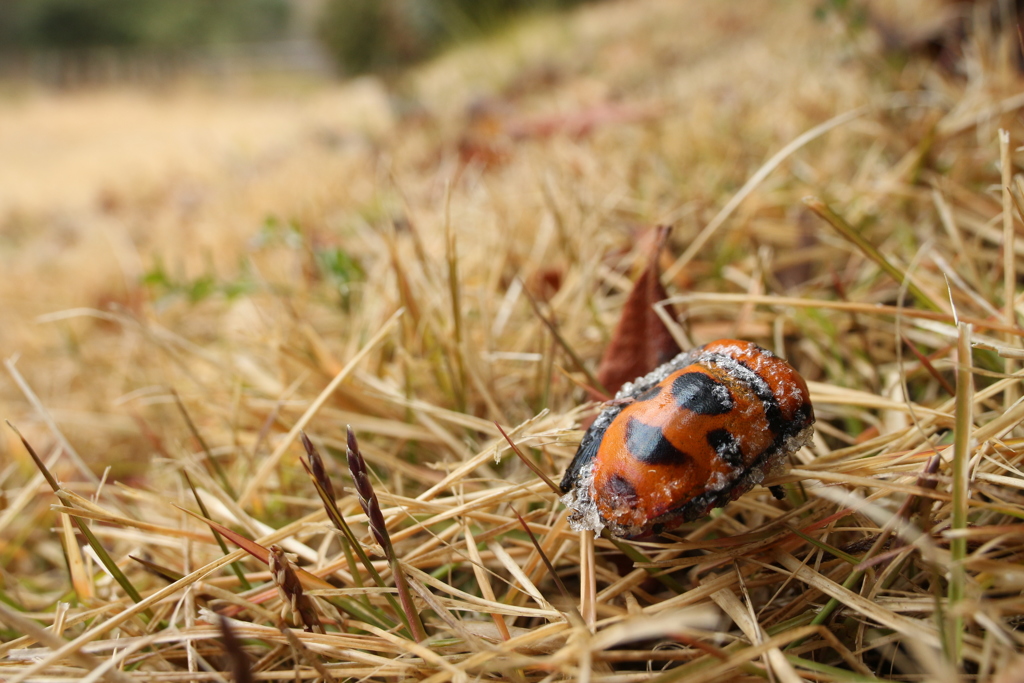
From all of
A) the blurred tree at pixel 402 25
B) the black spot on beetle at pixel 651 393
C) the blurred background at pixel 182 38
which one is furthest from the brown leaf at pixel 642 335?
the blurred background at pixel 182 38

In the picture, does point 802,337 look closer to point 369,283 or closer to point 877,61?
point 369,283

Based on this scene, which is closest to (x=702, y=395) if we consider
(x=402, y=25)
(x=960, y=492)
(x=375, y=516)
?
(x=960, y=492)

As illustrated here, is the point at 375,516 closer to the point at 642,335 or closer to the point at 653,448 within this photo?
the point at 653,448

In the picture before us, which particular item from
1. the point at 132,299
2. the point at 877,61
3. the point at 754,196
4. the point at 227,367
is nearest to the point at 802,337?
the point at 754,196

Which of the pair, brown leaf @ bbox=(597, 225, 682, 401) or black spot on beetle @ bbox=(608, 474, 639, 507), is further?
brown leaf @ bbox=(597, 225, 682, 401)

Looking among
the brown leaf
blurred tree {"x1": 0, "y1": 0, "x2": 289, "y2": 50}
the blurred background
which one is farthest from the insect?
blurred tree {"x1": 0, "y1": 0, "x2": 289, "y2": 50}

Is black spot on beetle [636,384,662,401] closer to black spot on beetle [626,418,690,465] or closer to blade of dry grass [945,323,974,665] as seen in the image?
black spot on beetle [626,418,690,465]

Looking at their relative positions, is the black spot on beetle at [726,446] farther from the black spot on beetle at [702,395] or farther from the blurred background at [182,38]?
the blurred background at [182,38]

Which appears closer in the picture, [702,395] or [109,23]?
[702,395]
